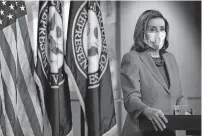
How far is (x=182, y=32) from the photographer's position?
363cm

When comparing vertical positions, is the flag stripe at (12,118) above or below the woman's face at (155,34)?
below

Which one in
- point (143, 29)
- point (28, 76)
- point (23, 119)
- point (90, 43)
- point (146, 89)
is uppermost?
point (143, 29)

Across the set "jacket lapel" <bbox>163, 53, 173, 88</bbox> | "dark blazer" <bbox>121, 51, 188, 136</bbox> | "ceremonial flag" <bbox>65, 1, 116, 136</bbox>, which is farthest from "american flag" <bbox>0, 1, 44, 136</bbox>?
"jacket lapel" <bbox>163, 53, 173, 88</bbox>

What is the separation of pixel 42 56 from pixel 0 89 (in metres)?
0.51

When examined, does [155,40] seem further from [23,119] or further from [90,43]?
[23,119]

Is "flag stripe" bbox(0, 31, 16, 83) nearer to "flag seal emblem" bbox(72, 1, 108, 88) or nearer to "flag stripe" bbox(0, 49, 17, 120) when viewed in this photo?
"flag stripe" bbox(0, 49, 17, 120)

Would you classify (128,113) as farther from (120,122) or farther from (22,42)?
(22,42)

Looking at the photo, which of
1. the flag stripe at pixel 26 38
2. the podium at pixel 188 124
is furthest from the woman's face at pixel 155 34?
the flag stripe at pixel 26 38

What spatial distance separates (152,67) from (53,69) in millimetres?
949

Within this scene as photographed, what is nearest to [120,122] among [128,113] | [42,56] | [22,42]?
[128,113]

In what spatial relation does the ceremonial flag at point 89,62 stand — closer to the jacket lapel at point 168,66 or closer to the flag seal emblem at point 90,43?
the flag seal emblem at point 90,43

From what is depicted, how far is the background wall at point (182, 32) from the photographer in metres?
3.57

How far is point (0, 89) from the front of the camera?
3666 mm

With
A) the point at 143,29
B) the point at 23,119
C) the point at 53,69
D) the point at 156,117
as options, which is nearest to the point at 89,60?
the point at 53,69
